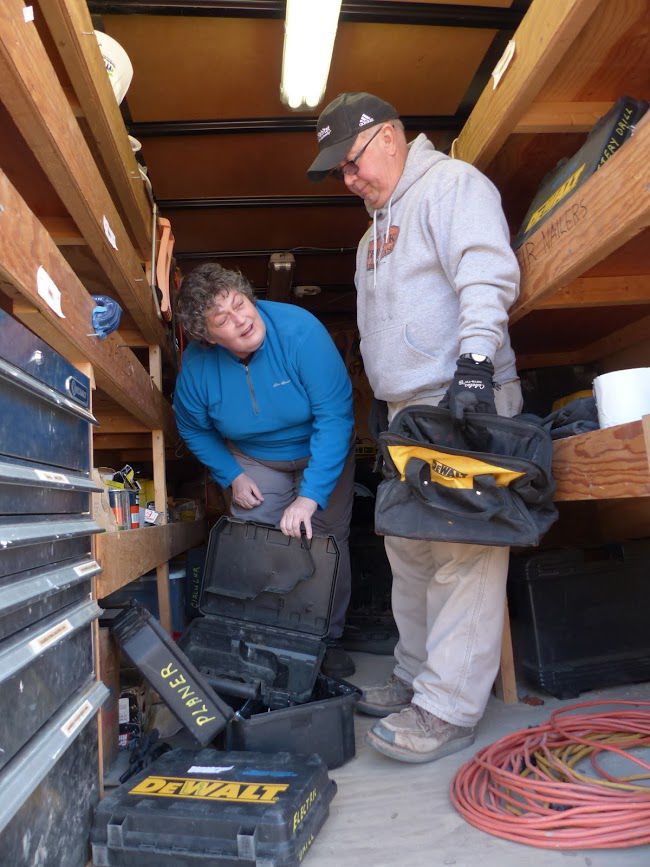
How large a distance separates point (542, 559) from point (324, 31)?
1.92 meters

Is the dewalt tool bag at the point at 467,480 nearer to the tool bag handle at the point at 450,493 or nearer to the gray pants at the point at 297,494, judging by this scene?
the tool bag handle at the point at 450,493

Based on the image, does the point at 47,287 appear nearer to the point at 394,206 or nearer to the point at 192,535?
the point at 394,206

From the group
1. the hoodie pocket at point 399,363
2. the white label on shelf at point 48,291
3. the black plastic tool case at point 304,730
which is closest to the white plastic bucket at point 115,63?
the white label on shelf at point 48,291

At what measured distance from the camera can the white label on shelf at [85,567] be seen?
4.60ft

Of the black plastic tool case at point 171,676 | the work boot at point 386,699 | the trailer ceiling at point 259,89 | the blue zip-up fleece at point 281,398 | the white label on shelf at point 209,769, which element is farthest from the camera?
the blue zip-up fleece at point 281,398

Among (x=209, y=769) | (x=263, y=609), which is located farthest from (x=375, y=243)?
(x=209, y=769)

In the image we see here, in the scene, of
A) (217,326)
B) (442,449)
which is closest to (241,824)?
(442,449)

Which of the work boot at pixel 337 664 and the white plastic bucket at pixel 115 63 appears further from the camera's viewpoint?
the work boot at pixel 337 664

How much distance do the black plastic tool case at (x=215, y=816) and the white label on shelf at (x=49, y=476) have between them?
2.16 feet

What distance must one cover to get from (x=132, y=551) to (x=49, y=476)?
0.82 metres

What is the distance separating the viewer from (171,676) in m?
1.66

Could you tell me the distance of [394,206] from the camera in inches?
81.2

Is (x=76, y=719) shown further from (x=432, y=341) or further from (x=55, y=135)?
(x=432, y=341)

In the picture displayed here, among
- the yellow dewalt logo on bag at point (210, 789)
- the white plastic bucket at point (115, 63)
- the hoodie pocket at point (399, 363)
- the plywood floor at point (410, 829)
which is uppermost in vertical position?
the white plastic bucket at point (115, 63)
